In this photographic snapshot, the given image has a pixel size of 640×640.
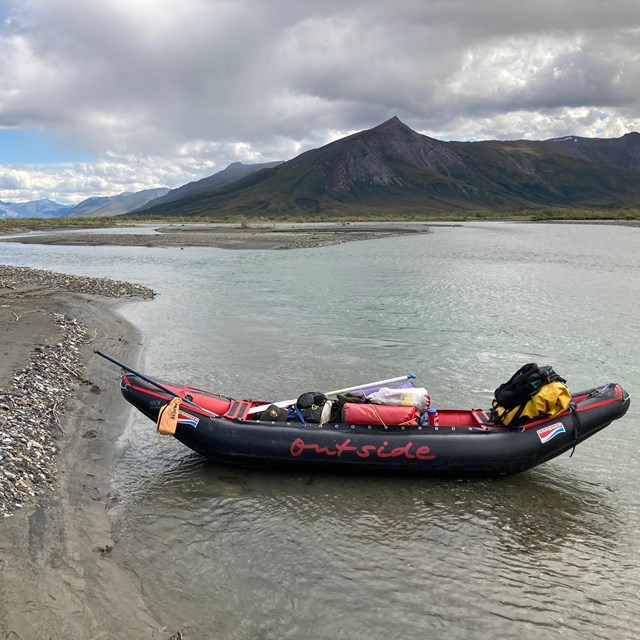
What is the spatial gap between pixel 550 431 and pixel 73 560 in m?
6.47

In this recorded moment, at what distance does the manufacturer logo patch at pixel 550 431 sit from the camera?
756 centimetres

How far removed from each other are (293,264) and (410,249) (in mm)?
14479

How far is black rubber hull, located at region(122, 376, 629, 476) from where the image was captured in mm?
7477

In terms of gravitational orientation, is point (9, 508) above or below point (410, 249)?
below

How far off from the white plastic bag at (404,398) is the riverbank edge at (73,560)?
4.13 meters

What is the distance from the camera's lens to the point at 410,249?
4525 centimetres

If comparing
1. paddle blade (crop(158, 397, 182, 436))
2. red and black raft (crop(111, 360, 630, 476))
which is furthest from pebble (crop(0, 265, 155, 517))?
red and black raft (crop(111, 360, 630, 476))

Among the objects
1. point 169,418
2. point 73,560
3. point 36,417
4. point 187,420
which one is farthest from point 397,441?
point 36,417

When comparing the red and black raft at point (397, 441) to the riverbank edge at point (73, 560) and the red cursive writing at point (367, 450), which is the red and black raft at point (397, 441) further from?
the riverbank edge at point (73, 560)

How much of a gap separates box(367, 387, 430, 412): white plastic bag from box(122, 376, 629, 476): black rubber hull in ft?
1.23

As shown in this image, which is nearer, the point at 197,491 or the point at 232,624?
the point at 232,624

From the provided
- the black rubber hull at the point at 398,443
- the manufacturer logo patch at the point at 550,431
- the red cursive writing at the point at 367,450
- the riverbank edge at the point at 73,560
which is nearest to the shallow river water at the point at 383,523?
the riverbank edge at the point at 73,560

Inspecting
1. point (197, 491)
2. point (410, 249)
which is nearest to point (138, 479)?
point (197, 491)

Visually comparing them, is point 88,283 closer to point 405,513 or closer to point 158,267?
point 158,267
